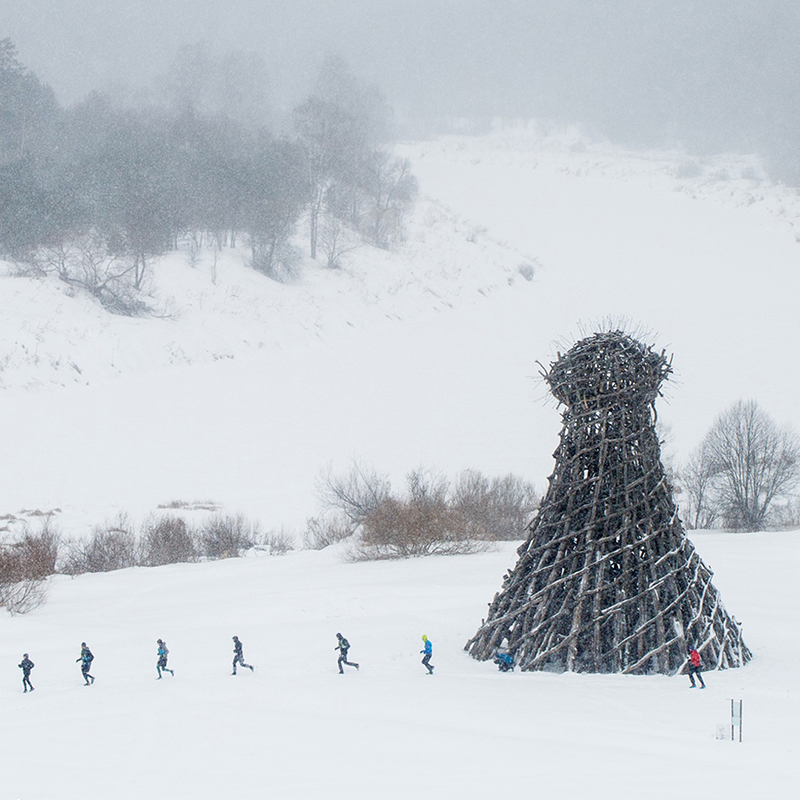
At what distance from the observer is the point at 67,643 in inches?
567

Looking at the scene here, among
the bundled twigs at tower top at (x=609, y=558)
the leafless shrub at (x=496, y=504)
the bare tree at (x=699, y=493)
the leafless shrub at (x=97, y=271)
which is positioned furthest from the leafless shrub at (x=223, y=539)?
the leafless shrub at (x=97, y=271)

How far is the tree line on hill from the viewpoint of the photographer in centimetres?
4022

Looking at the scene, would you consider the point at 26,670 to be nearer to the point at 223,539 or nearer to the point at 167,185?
the point at 223,539

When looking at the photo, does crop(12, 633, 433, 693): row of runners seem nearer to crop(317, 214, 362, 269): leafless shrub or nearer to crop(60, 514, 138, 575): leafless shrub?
crop(60, 514, 138, 575): leafless shrub

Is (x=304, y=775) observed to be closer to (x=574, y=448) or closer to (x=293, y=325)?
(x=574, y=448)

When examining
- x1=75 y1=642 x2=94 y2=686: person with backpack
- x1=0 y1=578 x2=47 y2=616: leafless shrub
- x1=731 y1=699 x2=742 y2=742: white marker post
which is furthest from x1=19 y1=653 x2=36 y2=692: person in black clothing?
x1=731 y1=699 x2=742 y2=742: white marker post

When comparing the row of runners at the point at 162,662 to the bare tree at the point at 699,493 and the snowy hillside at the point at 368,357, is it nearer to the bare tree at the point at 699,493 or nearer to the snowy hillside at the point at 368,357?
the snowy hillside at the point at 368,357

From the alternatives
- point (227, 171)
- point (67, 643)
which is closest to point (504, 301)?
point (227, 171)

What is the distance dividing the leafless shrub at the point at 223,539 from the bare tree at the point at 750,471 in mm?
14850

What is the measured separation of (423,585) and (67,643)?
23.2 feet

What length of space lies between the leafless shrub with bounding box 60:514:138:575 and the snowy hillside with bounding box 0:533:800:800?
Result: 4784 millimetres

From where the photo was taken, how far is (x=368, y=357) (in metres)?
42.7

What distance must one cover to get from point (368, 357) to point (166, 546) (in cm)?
2117

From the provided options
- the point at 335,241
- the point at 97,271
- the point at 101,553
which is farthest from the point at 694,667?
the point at 335,241
